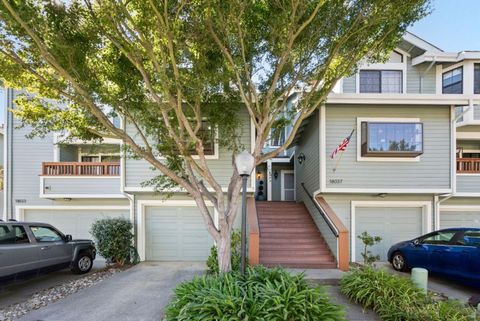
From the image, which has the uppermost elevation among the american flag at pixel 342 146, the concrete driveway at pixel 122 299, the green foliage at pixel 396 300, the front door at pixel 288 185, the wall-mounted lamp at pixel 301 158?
the american flag at pixel 342 146

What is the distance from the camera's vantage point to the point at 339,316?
4.46 m

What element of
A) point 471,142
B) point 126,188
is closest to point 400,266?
point 471,142

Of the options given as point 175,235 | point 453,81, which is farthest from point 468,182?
point 175,235

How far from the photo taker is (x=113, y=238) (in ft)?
28.6

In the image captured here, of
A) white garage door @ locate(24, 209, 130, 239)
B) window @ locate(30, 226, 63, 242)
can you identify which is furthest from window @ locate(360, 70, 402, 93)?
window @ locate(30, 226, 63, 242)

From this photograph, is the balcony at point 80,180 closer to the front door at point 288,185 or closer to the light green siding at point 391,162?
the light green siding at point 391,162

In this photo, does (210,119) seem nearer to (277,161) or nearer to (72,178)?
(72,178)

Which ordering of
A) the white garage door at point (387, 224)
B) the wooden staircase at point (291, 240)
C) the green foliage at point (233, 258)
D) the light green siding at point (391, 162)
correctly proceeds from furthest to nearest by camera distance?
the white garage door at point (387, 224) → the light green siding at point (391, 162) → the wooden staircase at point (291, 240) → the green foliage at point (233, 258)

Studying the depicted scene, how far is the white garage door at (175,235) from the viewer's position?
9789mm

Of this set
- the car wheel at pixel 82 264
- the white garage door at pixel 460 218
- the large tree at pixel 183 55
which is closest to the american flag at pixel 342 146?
the large tree at pixel 183 55

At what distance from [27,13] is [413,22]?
7483mm

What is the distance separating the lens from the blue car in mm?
6531

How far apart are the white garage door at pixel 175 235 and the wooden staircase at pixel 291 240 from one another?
219cm

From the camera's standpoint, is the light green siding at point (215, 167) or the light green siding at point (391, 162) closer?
the light green siding at point (391, 162)
